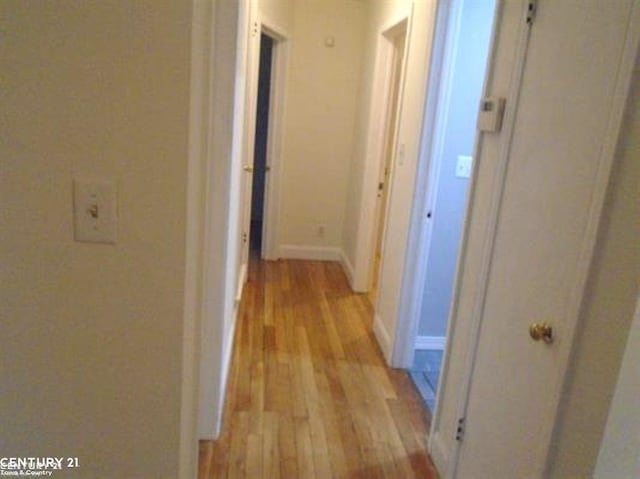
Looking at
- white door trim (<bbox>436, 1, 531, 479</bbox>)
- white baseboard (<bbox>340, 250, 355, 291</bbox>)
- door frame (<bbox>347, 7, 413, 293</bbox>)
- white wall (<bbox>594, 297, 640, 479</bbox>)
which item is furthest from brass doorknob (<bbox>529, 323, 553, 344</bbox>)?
white baseboard (<bbox>340, 250, 355, 291</bbox>)

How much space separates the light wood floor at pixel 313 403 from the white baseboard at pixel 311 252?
44.7 inches

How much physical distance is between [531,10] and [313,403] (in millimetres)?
1969

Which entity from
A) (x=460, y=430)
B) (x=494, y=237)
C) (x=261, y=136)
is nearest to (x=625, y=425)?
(x=494, y=237)

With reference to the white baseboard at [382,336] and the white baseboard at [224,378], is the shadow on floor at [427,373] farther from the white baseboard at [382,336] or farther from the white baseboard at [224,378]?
the white baseboard at [224,378]

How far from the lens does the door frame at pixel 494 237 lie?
1014 mm

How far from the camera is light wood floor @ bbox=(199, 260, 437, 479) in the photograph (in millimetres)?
1990

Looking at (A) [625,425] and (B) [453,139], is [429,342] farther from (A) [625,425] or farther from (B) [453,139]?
(A) [625,425]

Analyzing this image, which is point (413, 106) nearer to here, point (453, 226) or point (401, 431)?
point (453, 226)

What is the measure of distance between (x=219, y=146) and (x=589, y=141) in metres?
1.30

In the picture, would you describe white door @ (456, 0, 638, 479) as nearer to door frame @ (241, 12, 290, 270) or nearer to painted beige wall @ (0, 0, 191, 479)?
painted beige wall @ (0, 0, 191, 479)

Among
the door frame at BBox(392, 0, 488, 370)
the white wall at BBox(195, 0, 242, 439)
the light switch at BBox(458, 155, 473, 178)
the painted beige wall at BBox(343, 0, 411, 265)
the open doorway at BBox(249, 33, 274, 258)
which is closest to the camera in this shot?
the white wall at BBox(195, 0, 242, 439)

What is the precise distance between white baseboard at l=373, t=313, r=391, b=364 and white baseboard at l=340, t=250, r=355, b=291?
2.73 feet

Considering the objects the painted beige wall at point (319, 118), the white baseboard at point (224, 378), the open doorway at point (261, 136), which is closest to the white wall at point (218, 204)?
the white baseboard at point (224, 378)

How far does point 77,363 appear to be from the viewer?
87cm
